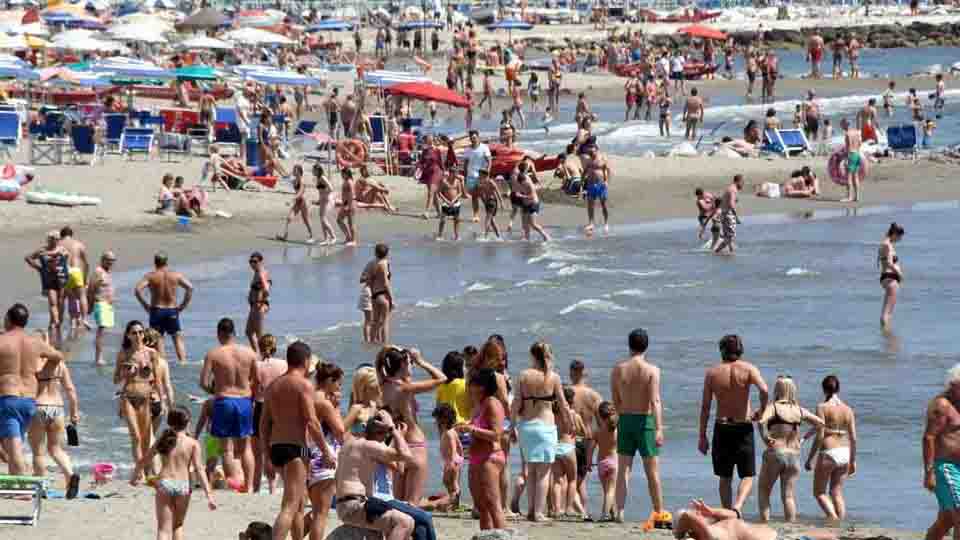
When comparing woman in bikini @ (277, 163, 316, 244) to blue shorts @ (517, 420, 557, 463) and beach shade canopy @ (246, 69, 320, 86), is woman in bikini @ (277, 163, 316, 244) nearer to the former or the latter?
beach shade canopy @ (246, 69, 320, 86)

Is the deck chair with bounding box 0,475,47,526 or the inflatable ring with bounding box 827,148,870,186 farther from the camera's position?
the inflatable ring with bounding box 827,148,870,186

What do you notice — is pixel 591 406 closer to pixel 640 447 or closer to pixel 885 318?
pixel 640 447

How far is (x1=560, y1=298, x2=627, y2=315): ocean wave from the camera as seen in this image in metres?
20.4

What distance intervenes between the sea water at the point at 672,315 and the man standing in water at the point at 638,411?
93 centimetres

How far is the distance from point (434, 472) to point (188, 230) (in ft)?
43.2

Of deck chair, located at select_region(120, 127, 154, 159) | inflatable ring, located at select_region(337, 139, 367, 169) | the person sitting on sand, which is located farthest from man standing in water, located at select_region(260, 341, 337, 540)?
inflatable ring, located at select_region(337, 139, 367, 169)

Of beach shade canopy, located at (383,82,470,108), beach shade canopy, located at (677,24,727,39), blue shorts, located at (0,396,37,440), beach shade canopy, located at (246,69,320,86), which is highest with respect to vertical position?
blue shorts, located at (0,396,37,440)

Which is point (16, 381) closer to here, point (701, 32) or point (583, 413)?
point (583, 413)

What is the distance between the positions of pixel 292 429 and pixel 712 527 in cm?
218

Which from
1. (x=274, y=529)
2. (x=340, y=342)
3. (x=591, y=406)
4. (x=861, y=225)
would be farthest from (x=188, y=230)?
(x=274, y=529)

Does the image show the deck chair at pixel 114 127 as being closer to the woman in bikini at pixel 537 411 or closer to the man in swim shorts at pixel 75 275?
the man in swim shorts at pixel 75 275

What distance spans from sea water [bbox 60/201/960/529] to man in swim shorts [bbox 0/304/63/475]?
2071 mm

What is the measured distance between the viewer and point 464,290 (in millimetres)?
21734

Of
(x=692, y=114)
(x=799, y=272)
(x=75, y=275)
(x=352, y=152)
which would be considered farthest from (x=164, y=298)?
(x=692, y=114)
